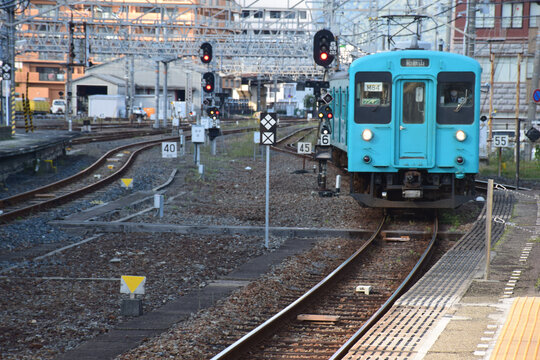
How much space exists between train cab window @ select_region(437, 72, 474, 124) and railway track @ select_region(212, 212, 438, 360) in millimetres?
2974

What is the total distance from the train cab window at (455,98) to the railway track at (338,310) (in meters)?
2.97

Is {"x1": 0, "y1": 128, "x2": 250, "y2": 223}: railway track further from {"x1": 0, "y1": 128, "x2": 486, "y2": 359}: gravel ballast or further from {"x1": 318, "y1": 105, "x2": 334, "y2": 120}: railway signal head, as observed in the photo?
{"x1": 318, "y1": 105, "x2": 334, "y2": 120}: railway signal head

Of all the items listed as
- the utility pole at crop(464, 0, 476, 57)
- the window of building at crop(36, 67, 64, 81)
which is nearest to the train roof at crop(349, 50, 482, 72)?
the utility pole at crop(464, 0, 476, 57)

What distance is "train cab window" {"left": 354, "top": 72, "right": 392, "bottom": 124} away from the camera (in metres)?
14.4

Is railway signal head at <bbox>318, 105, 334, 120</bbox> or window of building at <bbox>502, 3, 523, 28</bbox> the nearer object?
railway signal head at <bbox>318, 105, 334, 120</bbox>

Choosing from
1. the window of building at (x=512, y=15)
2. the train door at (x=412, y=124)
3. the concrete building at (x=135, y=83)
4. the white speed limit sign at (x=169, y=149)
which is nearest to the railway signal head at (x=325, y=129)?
the train door at (x=412, y=124)

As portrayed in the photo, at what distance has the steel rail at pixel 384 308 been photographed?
666 centimetres

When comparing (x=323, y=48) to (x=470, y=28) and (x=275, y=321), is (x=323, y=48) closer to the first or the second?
(x=470, y=28)

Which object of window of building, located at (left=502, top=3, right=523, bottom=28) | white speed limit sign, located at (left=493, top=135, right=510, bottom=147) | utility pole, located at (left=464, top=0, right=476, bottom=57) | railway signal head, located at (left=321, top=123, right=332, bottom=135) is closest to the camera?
railway signal head, located at (left=321, top=123, right=332, bottom=135)

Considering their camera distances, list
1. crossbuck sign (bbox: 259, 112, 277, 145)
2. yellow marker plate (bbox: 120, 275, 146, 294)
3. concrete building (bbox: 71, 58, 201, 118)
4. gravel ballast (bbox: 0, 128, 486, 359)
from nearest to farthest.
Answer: gravel ballast (bbox: 0, 128, 486, 359), yellow marker plate (bbox: 120, 275, 146, 294), crossbuck sign (bbox: 259, 112, 277, 145), concrete building (bbox: 71, 58, 201, 118)

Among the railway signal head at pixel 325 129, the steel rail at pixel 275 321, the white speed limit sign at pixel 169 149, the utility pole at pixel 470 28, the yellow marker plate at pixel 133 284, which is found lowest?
the steel rail at pixel 275 321

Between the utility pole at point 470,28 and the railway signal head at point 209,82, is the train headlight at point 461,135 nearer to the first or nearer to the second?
the utility pole at point 470,28

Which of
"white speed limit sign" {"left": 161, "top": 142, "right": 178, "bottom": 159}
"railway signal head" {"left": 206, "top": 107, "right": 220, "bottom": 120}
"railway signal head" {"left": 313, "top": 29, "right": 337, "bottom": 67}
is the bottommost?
"white speed limit sign" {"left": 161, "top": 142, "right": 178, "bottom": 159}

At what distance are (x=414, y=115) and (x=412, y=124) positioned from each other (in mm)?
177
